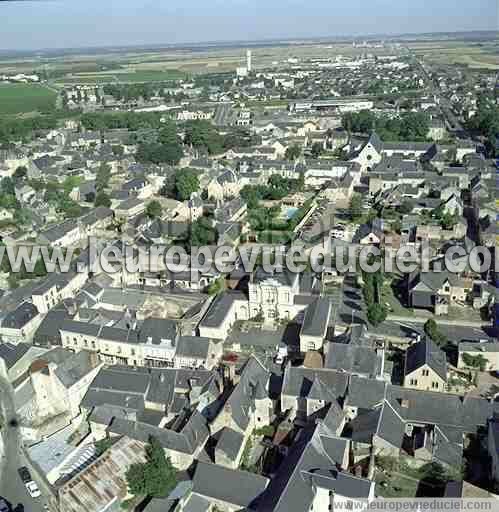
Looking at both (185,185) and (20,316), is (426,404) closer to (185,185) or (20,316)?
(20,316)

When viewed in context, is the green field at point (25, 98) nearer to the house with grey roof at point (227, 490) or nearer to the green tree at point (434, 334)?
the green tree at point (434, 334)

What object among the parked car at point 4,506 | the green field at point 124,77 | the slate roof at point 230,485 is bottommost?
the parked car at point 4,506

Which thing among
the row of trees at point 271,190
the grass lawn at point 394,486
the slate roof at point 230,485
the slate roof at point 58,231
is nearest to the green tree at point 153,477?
the slate roof at point 230,485

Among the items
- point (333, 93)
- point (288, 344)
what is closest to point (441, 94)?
point (333, 93)

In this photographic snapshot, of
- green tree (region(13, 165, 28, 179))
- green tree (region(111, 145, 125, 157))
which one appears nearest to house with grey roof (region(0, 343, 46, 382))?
green tree (region(13, 165, 28, 179))

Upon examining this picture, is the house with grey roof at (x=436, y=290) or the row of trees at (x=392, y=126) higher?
the row of trees at (x=392, y=126)

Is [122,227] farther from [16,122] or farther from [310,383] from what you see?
[16,122]

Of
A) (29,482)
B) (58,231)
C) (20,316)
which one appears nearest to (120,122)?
(58,231)
